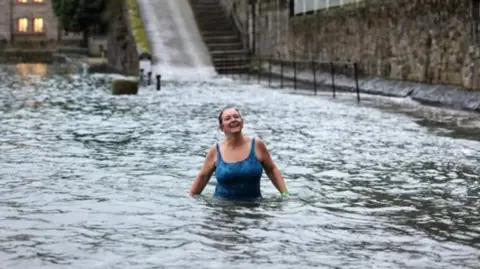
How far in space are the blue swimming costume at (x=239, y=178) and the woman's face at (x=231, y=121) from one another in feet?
1.10

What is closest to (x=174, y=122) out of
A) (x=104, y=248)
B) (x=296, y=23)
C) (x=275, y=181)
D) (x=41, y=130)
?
(x=41, y=130)

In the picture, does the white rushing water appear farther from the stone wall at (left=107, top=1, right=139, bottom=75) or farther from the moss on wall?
the stone wall at (left=107, top=1, right=139, bottom=75)

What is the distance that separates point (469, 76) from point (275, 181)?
13.2 m

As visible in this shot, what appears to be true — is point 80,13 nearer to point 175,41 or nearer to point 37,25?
point 175,41

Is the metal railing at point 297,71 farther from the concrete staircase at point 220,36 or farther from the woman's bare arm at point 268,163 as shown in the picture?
the woman's bare arm at point 268,163

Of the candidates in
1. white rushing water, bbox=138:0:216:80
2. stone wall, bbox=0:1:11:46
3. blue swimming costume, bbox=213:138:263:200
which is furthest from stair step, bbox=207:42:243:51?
stone wall, bbox=0:1:11:46

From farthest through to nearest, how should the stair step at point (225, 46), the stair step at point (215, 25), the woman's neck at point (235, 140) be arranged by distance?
the stair step at point (215, 25) → the stair step at point (225, 46) → the woman's neck at point (235, 140)

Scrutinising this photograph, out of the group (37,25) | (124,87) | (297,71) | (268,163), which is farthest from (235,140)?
(37,25)

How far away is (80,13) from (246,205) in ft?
161

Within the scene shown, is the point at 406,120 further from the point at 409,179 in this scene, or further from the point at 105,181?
the point at 105,181

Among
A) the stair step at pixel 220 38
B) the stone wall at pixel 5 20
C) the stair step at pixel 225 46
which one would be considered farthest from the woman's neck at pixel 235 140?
the stone wall at pixel 5 20

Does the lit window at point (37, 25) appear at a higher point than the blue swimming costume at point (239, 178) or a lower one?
higher

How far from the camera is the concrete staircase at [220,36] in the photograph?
→ 44.0m

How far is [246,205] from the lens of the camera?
985 cm
